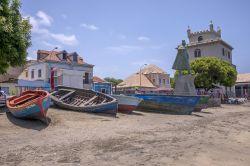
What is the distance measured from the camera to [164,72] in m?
79.0

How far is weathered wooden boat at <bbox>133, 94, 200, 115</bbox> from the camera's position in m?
25.3

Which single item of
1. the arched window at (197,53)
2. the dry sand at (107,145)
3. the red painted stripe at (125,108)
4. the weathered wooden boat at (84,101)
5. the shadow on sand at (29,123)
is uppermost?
the arched window at (197,53)

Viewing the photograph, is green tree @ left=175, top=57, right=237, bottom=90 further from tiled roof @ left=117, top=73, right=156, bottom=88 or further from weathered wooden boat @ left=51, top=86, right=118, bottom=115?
weathered wooden boat @ left=51, top=86, right=118, bottom=115

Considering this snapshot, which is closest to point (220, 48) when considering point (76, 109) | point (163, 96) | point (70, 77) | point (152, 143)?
point (70, 77)

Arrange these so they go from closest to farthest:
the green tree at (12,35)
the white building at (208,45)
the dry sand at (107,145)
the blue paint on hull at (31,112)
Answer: the dry sand at (107,145), the blue paint on hull at (31,112), the green tree at (12,35), the white building at (208,45)

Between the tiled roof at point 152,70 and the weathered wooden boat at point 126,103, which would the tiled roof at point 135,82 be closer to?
the tiled roof at point 152,70

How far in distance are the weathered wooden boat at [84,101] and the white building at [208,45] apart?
5427 centimetres

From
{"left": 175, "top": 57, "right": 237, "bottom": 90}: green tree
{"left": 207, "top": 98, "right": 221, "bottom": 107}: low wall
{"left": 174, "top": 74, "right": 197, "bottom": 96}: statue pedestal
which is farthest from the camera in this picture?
{"left": 175, "top": 57, "right": 237, "bottom": 90}: green tree

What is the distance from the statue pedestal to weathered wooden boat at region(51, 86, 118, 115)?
12.7 m

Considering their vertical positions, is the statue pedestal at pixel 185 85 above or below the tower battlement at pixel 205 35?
below

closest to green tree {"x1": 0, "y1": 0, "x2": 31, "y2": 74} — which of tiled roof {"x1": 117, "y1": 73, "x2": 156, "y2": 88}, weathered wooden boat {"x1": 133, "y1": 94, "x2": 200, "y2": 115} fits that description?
weathered wooden boat {"x1": 133, "y1": 94, "x2": 200, "y2": 115}

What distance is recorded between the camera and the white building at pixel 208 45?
233 ft

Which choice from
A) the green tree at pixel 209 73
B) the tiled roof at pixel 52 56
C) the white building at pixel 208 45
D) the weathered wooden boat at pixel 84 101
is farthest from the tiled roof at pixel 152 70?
the weathered wooden boat at pixel 84 101

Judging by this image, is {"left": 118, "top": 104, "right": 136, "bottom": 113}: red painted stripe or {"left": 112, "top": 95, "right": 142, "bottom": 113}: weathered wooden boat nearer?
{"left": 112, "top": 95, "right": 142, "bottom": 113}: weathered wooden boat
